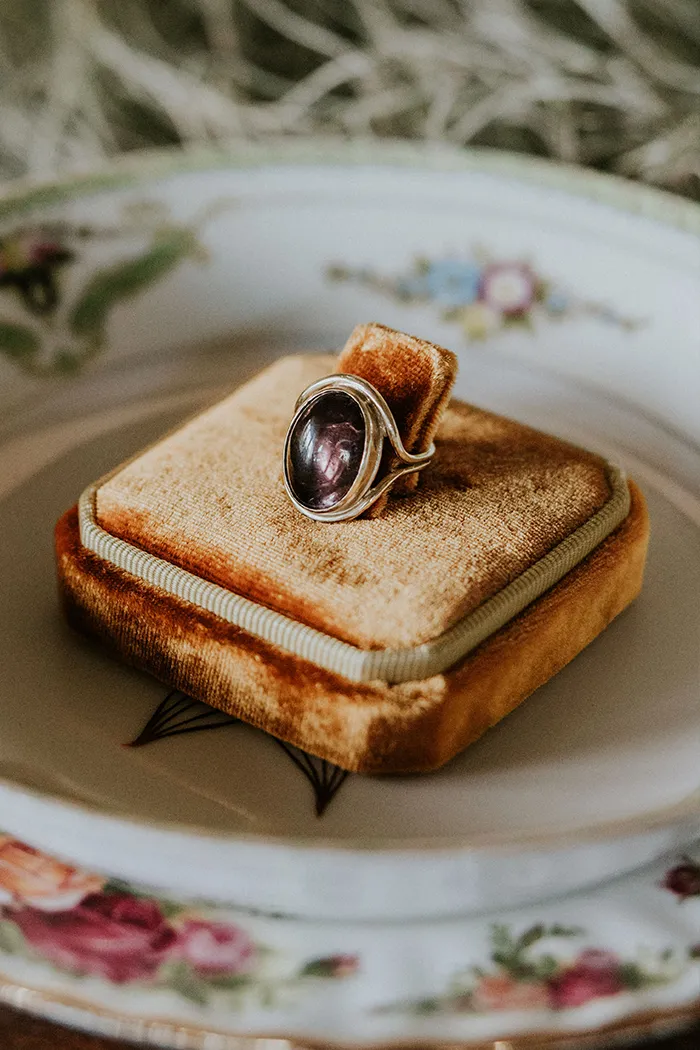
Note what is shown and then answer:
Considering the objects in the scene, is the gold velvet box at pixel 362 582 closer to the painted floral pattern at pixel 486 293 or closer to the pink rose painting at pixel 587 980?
the pink rose painting at pixel 587 980

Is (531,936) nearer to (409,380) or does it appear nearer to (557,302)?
(409,380)

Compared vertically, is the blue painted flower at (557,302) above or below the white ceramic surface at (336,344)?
above

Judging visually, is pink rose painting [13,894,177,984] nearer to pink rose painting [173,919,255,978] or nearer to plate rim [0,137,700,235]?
pink rose painting [173,919,255,978]

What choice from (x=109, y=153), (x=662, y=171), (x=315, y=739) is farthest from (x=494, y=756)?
(x=109, y=153)

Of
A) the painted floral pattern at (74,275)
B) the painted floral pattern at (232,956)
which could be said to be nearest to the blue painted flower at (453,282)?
the painted floral pattern at (74,275)

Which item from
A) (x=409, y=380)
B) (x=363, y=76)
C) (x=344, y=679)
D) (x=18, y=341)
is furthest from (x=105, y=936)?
(x=363, y=76)

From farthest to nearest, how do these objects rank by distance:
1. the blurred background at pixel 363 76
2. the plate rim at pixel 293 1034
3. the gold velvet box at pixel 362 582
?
the blurred background at pixel 363 76
the gold velvet box at pixel 362 582
the plate rim at pixel 293 1034
